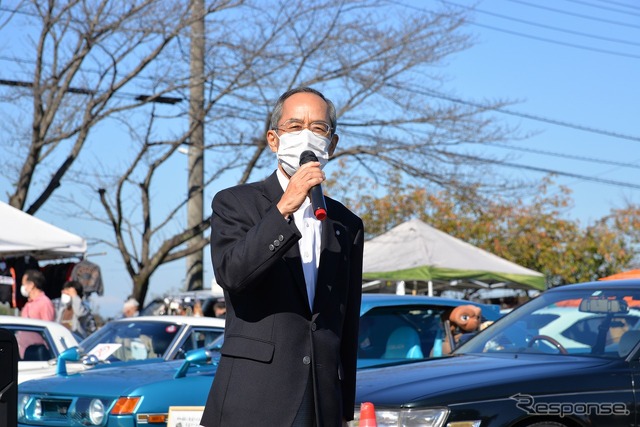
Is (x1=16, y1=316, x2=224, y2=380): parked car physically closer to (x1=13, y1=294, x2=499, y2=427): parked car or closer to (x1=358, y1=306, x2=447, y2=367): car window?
(x1=13, y1=294, x2=499, y2=427): parked car

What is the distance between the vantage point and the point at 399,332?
26.1ft

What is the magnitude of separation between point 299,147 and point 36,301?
876 cm

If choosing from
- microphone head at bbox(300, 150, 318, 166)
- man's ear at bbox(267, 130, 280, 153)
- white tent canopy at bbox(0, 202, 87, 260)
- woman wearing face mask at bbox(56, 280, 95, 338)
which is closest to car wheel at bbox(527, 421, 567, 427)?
man's ear at bbox(267, 130, 280, 153)

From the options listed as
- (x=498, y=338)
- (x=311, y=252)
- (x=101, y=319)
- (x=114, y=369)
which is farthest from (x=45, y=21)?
(x=311, y=252)

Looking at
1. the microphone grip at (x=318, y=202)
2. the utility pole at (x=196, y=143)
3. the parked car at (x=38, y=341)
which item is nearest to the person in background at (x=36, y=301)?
the parked car at (x=38, y=341)

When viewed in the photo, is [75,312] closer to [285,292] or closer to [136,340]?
[136,340]

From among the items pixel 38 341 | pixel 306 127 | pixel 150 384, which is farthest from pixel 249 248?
pixel 38 341

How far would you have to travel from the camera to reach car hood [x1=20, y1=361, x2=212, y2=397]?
7.06 meters

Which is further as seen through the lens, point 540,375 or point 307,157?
point 540,375

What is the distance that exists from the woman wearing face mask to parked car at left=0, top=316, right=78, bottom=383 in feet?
10.1

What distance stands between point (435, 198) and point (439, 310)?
2932cm

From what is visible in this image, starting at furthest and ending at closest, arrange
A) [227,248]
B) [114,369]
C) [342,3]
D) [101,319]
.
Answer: [101,319], [342,3], [114,369], [227,248]

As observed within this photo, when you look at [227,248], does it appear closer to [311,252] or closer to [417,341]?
[311,252]

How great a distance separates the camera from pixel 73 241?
1297 centimetres
